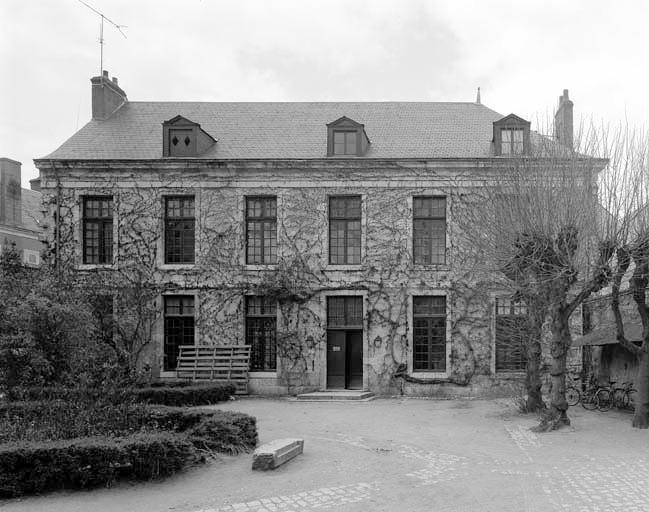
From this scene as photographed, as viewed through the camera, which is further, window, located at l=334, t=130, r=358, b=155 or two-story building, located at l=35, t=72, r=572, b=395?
window, located at l=334, t=130, r=358, b=155

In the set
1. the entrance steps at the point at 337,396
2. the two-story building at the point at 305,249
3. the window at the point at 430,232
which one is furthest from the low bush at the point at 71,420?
the window at the point at 430,232

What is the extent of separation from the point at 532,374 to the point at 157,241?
12.3 metres

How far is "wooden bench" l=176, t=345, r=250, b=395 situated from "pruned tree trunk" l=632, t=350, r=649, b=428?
11.2 meters

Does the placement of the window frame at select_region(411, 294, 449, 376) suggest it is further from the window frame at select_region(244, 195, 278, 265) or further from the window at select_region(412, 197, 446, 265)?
the window frame at select_region(244, 195, 278, 265)

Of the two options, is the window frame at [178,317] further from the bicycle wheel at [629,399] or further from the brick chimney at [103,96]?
the bicycle wheel at [629,399]

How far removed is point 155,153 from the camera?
21.9m

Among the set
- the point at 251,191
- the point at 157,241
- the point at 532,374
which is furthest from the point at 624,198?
the point at 157,241

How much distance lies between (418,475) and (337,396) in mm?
10017

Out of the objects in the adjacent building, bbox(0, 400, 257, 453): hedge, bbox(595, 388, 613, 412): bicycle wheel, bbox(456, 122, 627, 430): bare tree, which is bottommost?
bbox(595, 388, 613, 412): bicycle wheel

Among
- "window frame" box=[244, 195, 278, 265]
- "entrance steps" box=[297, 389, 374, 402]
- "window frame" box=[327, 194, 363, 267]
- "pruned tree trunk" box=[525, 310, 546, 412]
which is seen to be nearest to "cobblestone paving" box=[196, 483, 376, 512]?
"pruned tree trunk" box=[525, 310, 546, 412]

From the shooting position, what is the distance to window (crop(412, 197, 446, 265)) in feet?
69.4

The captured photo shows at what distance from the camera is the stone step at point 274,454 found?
952 cm

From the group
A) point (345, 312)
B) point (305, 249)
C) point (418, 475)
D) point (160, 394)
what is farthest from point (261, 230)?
point (418, 475)

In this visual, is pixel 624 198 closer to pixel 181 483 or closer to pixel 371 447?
pixel 371 447
